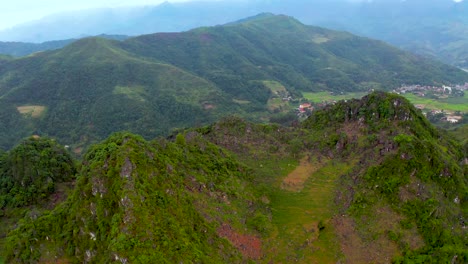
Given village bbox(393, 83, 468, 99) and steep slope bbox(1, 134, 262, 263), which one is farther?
village bbox(393, 83, 468, 99)

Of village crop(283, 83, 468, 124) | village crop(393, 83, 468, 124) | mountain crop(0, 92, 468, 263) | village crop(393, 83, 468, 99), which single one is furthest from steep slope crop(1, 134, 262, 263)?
village crop(393, 83, 468, 99)

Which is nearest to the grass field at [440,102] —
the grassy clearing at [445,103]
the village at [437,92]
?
the grassy clearing at [445,103]

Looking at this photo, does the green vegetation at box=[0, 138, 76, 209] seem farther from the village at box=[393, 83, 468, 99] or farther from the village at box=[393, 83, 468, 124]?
the village at box=[393, 83, 468, 99]

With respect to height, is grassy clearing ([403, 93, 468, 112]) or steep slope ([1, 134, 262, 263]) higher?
steep slope ([1, 134, 262, 263])

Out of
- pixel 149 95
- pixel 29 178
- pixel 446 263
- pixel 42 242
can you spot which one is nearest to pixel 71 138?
pixel 149 95

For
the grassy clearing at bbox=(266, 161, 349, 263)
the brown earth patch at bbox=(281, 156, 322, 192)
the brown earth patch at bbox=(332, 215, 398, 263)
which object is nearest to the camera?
the brown earth patch at bbox=(332, 215, 398, 263)

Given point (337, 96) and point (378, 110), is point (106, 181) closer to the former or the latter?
point (378, 110)

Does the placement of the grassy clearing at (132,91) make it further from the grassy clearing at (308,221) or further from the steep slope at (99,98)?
the grassy clearing at (308,221)
